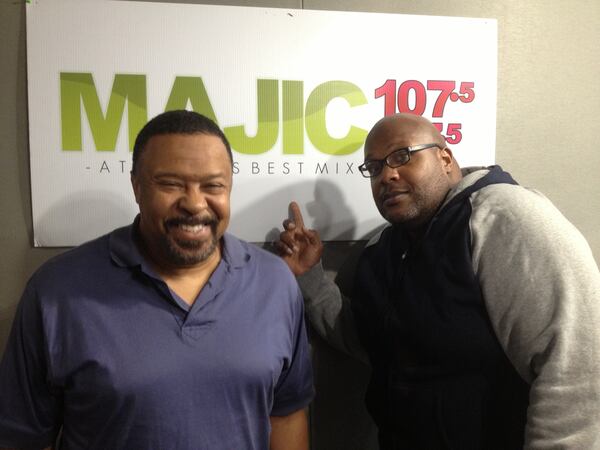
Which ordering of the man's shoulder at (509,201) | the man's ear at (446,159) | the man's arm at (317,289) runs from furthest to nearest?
the man's arm at (317,289) < the man's ear at (446,159) < the man's shoulder at (509,201)

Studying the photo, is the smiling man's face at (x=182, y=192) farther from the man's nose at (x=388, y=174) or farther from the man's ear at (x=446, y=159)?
the man's ear at (x=446, y=159)

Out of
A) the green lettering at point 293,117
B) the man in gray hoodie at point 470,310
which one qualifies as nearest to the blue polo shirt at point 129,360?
the man in gray hoodie at point 470,310

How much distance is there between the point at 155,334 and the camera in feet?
3.07

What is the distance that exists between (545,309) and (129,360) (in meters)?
0.89

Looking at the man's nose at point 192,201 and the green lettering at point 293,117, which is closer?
the man's nose at point 192,201

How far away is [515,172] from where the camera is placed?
1648 mm

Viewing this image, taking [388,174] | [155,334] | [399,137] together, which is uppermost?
[399,137]

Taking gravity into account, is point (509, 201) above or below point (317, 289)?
above

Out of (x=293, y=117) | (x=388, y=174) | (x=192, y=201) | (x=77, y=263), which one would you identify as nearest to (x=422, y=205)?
(x=388, y=174)

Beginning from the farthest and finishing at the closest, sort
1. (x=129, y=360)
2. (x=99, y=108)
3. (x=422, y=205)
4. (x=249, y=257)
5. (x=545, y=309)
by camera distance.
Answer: (x=99, y=108)
(x=422, y=205)
(x=249, y=257)
(x=545, y=309)
(x=129, y=360)

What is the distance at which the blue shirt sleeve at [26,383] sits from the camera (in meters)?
0.93

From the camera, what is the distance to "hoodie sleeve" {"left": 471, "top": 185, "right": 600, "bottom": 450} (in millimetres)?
980

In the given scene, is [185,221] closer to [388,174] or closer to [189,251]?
[189,251]

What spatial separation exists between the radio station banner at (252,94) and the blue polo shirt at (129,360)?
0.51 m
